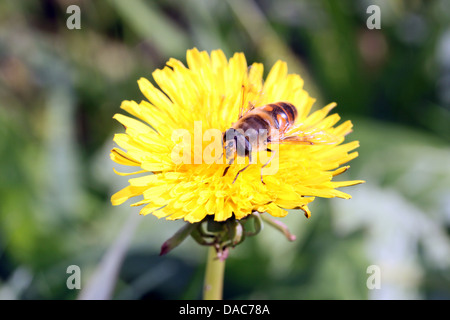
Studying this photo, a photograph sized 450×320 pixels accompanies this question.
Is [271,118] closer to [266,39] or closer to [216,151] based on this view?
[216,151]

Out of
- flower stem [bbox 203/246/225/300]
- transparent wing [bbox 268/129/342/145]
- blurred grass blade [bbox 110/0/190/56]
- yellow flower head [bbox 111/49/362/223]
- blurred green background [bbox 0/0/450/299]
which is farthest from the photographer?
blurred grass blade [bbox 110/0/190/56]

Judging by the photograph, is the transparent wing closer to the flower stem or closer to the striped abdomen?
the striped abdomen

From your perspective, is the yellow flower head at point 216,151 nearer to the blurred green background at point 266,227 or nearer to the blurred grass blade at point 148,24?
the blurred green background at point 266,227

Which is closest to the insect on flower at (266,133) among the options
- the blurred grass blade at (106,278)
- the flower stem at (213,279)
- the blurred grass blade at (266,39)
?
the flower stem at (213,279)

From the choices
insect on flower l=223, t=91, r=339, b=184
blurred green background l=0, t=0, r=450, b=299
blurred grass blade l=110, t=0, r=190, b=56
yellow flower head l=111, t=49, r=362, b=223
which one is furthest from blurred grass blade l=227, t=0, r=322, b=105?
insect on flower l=223, t=91, r=339, b=184

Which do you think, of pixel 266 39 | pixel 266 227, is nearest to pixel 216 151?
pixel 266 227
